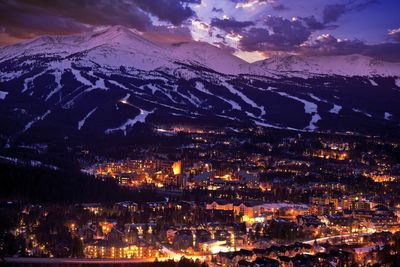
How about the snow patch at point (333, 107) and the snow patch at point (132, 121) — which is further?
the snow patch at point (333, 107)

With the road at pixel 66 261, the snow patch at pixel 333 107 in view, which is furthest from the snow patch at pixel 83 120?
the road at pixel 66 261

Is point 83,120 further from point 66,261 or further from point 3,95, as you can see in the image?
point 66,261

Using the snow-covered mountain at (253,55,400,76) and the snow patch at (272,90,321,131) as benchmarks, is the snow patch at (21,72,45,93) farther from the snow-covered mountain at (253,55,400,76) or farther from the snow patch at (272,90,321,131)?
the snow-covered mountain at (253,55,400,76)

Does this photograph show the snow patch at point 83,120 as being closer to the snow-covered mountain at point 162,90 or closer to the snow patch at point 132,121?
the snow-covered mountain at point 162,90

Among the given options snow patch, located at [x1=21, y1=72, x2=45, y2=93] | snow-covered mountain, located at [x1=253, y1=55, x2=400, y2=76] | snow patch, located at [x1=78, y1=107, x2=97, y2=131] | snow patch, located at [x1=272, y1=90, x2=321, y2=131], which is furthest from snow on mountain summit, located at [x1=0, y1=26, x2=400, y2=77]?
snow patch, located at [x1=78, y1=107, x2=97, y2=131]

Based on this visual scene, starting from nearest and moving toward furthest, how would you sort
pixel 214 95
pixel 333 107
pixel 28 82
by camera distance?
pixel 333 107 < pixel 28 82 < pixel 214 95

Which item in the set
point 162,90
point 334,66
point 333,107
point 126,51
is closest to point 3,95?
point 162,90

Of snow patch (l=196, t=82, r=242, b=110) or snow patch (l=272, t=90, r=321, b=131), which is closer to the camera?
snow patch (l=272, t=90, r=321, b=131)

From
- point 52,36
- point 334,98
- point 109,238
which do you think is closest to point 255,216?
point 109,238
